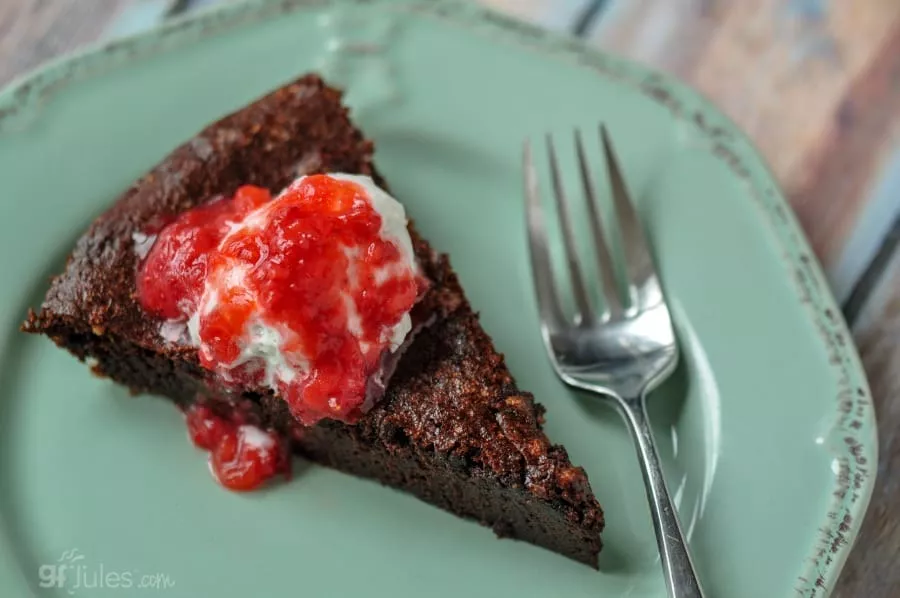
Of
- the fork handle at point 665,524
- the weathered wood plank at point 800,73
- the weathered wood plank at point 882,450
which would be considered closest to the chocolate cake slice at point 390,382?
the fork handle at point 665,524

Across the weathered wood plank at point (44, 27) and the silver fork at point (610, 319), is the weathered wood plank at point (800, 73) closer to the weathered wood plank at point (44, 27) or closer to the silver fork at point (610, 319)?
the silver fork at point (610, 319)

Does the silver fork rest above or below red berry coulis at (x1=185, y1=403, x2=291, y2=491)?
above

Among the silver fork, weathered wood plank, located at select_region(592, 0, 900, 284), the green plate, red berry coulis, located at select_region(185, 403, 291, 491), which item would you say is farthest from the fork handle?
weathered wood plank, located at select_region(592, 0, 900, 284)

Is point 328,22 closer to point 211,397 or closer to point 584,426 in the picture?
point 211,397

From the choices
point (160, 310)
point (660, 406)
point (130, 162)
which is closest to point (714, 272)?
point (660, 406)

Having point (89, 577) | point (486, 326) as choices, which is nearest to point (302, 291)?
point (486, 326)

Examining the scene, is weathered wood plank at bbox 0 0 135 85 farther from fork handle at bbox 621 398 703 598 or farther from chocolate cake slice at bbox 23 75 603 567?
fork handle at bbox 621 398 703 598
